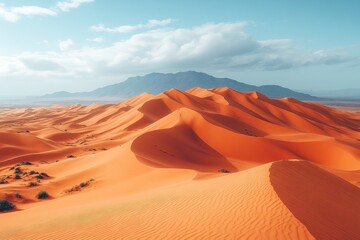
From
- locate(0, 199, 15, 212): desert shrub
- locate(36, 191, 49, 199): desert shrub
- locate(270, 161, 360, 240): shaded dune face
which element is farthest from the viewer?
locate(36, 191, 49, 199): desert shrub

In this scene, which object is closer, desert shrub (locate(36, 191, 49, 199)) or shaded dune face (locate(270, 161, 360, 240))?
shaded dune face (locate(270, 161, 360, 240))

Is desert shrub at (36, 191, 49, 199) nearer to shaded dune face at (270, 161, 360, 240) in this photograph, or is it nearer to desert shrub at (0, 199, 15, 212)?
desert shrub at (0, 199, 15, 212)

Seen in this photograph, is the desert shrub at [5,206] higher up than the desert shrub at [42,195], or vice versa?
the desert shrub at [5,206]

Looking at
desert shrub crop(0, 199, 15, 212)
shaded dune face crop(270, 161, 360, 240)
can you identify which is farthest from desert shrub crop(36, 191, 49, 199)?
shaded dune face crop(270, 161, 360, 240)

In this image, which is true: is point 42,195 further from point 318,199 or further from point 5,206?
point 318,199

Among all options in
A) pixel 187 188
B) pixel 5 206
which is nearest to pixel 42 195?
pixel 5 206

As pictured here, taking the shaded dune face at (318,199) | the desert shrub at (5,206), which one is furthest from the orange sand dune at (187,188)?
the desert shrub at (5,206)

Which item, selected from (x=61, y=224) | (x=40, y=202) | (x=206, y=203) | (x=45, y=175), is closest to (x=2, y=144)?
(x=45, y=175)

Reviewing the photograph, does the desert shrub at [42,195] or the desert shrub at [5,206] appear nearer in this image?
the desert shrub at [5,206]

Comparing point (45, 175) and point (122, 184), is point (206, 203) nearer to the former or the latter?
point (122, 184)

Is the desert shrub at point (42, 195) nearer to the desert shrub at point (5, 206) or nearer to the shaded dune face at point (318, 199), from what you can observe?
the desert shrub at point (5, 206)

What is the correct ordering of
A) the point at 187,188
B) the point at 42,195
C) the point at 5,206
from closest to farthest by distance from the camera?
the point at 187,188, the point at 5,206, the point at 42,195

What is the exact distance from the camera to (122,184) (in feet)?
51.2

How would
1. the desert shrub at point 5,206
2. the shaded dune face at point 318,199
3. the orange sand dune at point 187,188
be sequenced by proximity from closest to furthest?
the shaded dune face at point 318,199
the orange sand dune at point 187,188
the desert shrub at point 5,206
